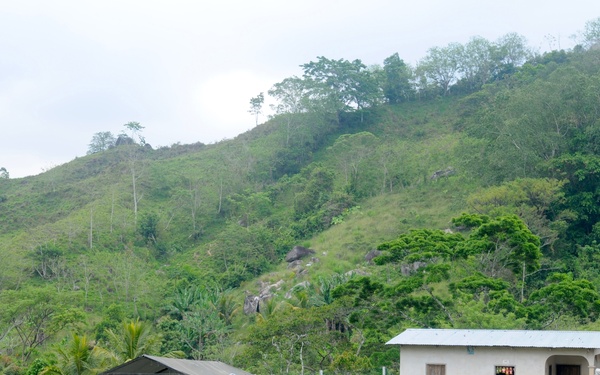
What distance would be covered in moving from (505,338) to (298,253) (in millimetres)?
29029

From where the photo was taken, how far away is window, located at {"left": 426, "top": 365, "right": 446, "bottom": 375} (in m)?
25.4

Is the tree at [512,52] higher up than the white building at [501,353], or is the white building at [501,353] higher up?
the tree at [512,52]

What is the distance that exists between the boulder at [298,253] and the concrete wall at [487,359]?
2771 cm

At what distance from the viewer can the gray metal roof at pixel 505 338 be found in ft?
79.6

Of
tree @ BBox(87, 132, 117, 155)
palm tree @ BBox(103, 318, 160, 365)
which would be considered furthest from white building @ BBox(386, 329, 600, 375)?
tree @ BBox(87, 132, 117, 155)

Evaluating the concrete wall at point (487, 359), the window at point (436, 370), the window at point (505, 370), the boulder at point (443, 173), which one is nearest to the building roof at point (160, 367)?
the concrete wall at point (487, 359)

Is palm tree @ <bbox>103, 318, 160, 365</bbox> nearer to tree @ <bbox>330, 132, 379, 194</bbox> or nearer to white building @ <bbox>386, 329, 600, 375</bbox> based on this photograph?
white building @ <bbox>386, 329, 600, 375</bbox>

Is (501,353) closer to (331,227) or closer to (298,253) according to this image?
(298,253)

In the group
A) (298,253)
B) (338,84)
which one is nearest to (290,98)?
(338,84)

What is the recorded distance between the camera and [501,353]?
24906 mm

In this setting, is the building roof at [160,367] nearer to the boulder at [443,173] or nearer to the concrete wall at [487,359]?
the concrete wall at [487,359]

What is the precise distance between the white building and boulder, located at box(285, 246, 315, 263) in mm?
27295

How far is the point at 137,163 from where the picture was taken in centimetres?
7362

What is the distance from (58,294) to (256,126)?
145ft
